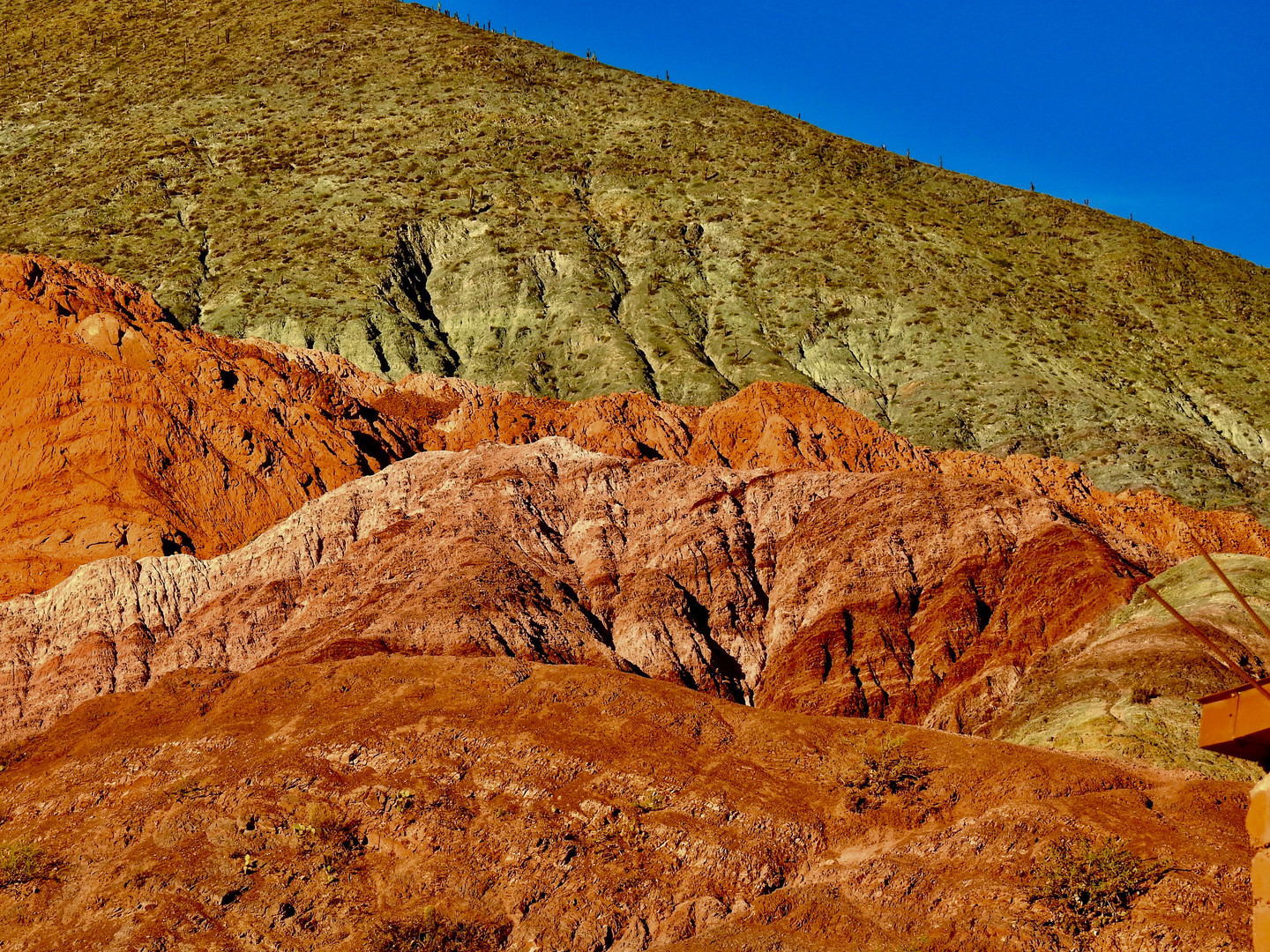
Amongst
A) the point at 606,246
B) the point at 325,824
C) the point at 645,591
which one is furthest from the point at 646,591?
the point at 606,246

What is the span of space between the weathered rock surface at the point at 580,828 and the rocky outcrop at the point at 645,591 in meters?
3.56

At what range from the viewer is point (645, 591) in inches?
1336

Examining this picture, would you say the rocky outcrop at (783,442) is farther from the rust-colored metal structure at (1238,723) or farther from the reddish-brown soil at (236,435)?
the rust-colored metal structure at (1238,723)

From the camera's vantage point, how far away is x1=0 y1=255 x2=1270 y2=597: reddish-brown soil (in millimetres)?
38375

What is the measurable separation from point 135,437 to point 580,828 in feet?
75.5

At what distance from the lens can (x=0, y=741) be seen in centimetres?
2953

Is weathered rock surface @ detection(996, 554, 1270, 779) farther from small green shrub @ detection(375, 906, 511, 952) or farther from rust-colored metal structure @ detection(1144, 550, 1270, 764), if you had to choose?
rust-colored metal structure @ detection(1144, 550, 1270, 764)

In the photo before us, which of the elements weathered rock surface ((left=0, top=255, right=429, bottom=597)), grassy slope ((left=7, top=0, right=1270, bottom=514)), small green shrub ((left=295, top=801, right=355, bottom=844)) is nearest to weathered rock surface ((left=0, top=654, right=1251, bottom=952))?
small green shrub ((left=295, top=801, right=355, bottom=844))

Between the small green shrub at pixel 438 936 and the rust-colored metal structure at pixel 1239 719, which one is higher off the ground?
the rust-colored metal structure at pixel 1239 719

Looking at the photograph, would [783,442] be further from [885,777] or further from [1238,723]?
[1238,723]

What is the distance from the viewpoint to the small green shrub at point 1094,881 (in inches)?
765

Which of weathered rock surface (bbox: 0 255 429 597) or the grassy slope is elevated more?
the grassy slope

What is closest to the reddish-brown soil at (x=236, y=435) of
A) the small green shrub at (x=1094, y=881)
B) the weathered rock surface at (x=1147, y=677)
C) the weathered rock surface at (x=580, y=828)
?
the weathered rock surface at (x=1147, y=677)

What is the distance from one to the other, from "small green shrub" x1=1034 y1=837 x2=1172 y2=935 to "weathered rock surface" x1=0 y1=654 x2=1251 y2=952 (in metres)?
0.16
